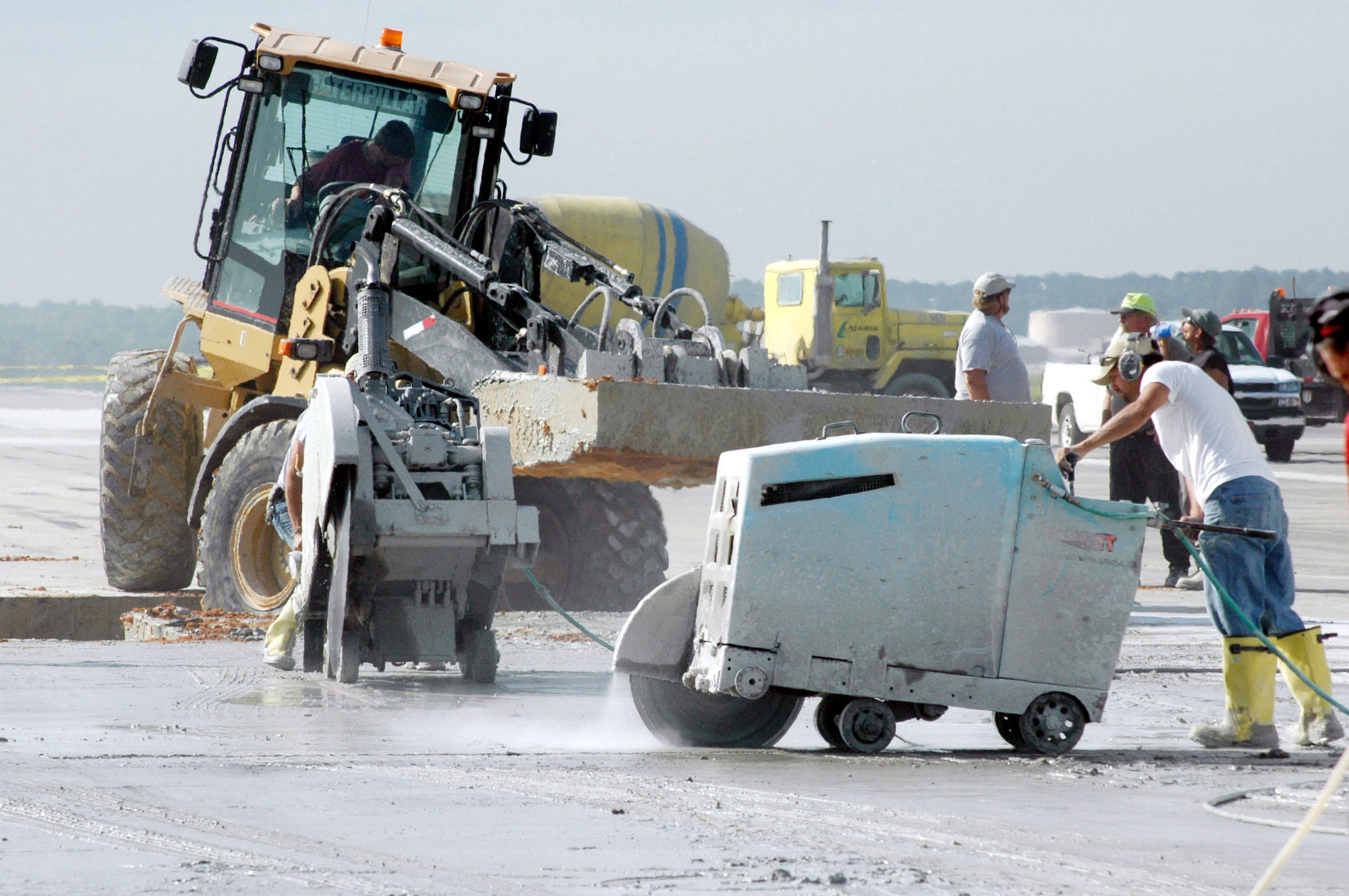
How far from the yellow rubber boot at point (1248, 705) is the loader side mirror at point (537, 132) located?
5627 mm

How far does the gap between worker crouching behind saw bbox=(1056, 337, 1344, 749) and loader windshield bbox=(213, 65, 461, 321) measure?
506cm

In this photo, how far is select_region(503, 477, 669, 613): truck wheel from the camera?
973 cm

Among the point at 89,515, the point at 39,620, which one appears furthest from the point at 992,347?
the point at 89,515

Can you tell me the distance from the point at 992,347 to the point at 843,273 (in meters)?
18.3

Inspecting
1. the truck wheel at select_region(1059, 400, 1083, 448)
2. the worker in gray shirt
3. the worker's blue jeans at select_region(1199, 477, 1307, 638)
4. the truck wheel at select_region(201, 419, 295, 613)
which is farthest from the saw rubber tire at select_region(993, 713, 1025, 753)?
the truck wheel at select_region(1059, 400, 1083, 448)

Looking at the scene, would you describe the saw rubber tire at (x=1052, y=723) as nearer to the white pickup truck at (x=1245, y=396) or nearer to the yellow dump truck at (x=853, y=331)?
the white pickup truck at (x=1245, y=396)

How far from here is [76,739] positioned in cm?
562

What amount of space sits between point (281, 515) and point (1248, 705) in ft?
14.3

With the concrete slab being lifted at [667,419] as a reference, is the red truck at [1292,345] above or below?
above

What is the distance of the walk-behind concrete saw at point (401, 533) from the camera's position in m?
6.71

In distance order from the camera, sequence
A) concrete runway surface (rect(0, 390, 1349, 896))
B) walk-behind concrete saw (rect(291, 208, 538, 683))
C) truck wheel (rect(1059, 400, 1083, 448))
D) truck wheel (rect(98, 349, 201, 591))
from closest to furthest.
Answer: concrete runway surface (rect(0, 390, 1349, 896)), walk-behind concrete saw (rect(291, 208, 538, 683)), truck wheel (rect(98, 349, 201, 591)), truck wheel (rect(1059, 400, 1083, 448))

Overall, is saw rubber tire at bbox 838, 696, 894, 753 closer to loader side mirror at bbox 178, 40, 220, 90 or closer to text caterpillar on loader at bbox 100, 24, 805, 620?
text caterpillar on loader at bbox 100, 24, 805, 620

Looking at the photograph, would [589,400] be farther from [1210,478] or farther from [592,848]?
[592,848]

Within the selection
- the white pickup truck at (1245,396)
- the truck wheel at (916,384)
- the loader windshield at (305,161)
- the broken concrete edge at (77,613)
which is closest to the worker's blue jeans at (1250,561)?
the loader windshield at (305,161)
